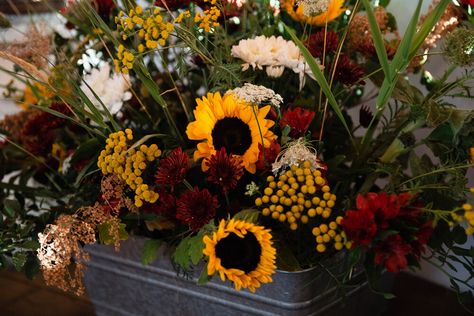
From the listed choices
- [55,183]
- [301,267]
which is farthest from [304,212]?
[55,183]

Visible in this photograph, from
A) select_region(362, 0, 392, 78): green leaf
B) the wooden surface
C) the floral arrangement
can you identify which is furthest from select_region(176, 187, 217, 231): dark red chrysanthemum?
the wooden surface

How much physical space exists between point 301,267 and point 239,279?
0.36 feet

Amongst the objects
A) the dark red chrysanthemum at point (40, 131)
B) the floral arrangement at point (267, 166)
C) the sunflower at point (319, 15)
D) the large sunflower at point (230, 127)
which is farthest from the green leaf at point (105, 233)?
the sunflower at point (319, 15)

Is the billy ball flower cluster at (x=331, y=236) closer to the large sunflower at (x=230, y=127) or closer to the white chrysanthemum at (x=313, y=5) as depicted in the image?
the large sunflower at (x=230, y=127)

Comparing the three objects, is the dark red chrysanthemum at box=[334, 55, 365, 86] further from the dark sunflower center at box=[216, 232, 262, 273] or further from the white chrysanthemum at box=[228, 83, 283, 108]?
the dark sunflower center at box=[216, 232, 262, 273]

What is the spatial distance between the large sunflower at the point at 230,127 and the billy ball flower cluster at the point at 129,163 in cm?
6

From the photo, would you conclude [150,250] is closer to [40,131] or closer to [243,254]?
[243,254]

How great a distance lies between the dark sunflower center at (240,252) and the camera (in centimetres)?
46

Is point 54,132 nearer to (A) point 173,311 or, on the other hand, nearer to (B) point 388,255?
(A) point 173,311

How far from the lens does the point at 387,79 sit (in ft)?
1.58

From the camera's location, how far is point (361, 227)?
16.9 inches

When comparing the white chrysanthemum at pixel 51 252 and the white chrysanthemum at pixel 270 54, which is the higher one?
the white chrysanthemum at pixel 270 54

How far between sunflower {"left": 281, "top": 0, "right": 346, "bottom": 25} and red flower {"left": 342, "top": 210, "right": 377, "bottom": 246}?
0.26 m

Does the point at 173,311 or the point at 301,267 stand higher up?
the point at 301,267
